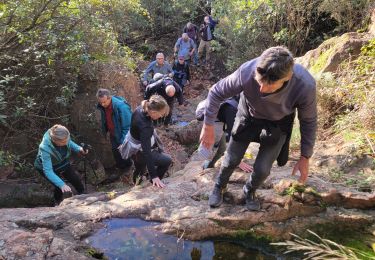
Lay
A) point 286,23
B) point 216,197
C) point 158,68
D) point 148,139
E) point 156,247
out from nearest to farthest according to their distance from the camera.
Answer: point 156,247 → point 216,197 → point 148,139 → point 158,68 → point 286,23

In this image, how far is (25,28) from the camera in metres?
6.41

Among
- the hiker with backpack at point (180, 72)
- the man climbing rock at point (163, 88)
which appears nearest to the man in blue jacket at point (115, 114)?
the man climbing rock at point (163, 88)

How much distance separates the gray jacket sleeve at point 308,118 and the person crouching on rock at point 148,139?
2.10 m

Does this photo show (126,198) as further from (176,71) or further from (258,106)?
(176,71)

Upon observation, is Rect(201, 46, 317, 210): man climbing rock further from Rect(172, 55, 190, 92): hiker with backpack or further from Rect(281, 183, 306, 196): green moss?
Rect(172, 55, 190, 92): hiker with backpack

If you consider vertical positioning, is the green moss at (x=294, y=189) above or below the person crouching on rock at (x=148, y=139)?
below

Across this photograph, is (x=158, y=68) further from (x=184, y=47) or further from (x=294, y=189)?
(x=294, y=189)

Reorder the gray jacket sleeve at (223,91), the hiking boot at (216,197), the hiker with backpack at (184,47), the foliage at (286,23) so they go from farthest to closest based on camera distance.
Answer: the hiker with backpack at (184,47)
the foliage at (286,23)
the hiking boot at (216,197)
the gray jacket sleeve at (223,91)

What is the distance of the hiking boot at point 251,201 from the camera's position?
3.81 meters

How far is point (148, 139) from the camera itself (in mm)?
4934

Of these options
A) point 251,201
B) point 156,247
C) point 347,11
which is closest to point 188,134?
point 347,11

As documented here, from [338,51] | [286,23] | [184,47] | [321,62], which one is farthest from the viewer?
[184,47]

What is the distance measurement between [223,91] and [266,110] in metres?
0.41

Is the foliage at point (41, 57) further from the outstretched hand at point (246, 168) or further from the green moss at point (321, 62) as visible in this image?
the green moss at point (321, 62)
